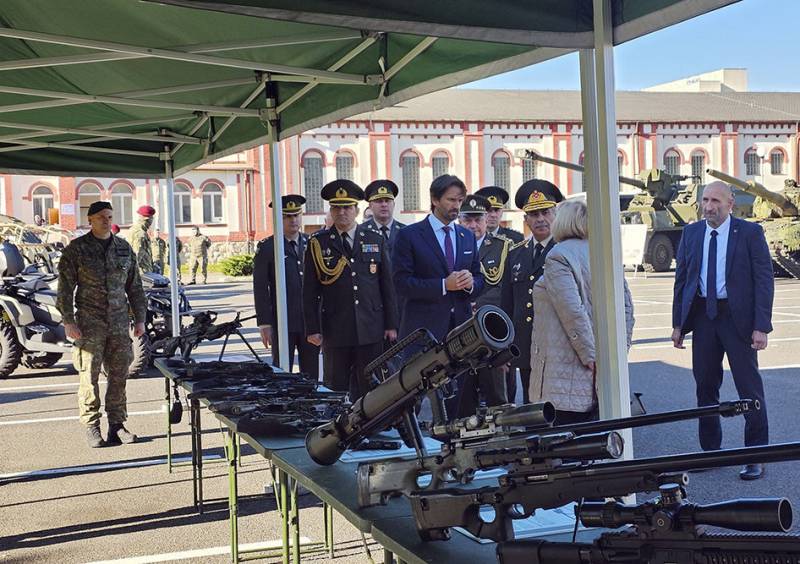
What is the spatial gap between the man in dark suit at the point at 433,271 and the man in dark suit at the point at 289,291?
1734mm

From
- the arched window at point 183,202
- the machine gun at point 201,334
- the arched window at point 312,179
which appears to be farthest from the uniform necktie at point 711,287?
the arched window at point 312,179

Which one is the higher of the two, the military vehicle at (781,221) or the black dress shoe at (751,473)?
the military vehicle at (781,221)

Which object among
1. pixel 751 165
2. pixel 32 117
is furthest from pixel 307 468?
pixel 751 165

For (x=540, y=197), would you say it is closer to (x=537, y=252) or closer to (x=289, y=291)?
Result: (x=537, y=252)

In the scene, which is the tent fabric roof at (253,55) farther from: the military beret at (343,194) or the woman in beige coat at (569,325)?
the woman in beige coat at (569,325)

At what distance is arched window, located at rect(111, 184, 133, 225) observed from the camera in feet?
143

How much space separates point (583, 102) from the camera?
10.9 ft

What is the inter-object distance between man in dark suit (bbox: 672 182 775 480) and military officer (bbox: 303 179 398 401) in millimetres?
2056

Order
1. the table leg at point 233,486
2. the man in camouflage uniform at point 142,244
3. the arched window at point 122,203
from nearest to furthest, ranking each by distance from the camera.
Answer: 1. the table leg at point 233,486
2. the man in camouflage uniform at point 142,244
3. the arched window at point 122,203

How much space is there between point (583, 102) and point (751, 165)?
2059 inches

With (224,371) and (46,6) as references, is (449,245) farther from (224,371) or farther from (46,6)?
(46,6)

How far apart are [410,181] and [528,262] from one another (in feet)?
134

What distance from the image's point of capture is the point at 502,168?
4800 centimetres

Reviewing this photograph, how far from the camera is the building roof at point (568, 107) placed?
4775cm
